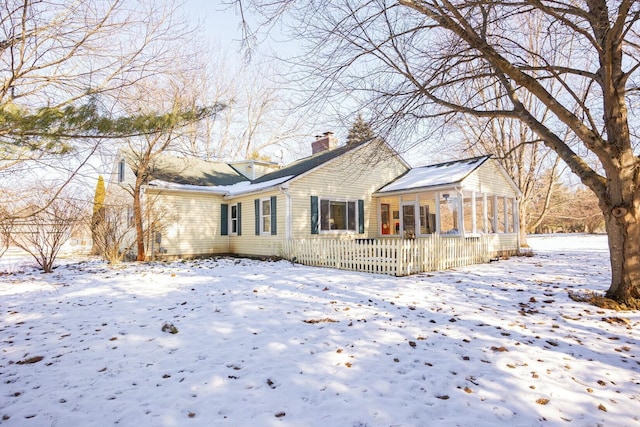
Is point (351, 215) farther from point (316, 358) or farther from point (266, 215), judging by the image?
point (316, 358)

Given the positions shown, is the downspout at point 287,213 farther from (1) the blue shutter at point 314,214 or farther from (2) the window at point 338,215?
(2) the window at point 338,215

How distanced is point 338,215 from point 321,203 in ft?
3.32

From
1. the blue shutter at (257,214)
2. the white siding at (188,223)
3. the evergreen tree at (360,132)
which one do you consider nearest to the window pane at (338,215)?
the blue shutter at (257,214)

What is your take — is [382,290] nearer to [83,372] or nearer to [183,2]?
[83,372]

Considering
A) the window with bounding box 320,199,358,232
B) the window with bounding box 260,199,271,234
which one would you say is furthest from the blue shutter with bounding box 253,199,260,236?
the window with bounding box 320,199,358,232

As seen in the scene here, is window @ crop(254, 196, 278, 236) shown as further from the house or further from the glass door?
the glass door

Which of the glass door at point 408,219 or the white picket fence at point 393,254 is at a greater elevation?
the glass door at point 408,219

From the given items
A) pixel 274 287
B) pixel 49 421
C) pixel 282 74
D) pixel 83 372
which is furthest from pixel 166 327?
pixel 282 74

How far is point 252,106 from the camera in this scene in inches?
1172

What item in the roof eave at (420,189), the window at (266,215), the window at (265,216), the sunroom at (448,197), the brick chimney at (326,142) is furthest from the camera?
the brick chimney at (326,142)

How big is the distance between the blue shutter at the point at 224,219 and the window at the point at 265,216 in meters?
2.52

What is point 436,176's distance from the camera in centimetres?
1450

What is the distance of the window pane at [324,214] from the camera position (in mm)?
14391

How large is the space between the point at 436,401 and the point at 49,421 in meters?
3.11
